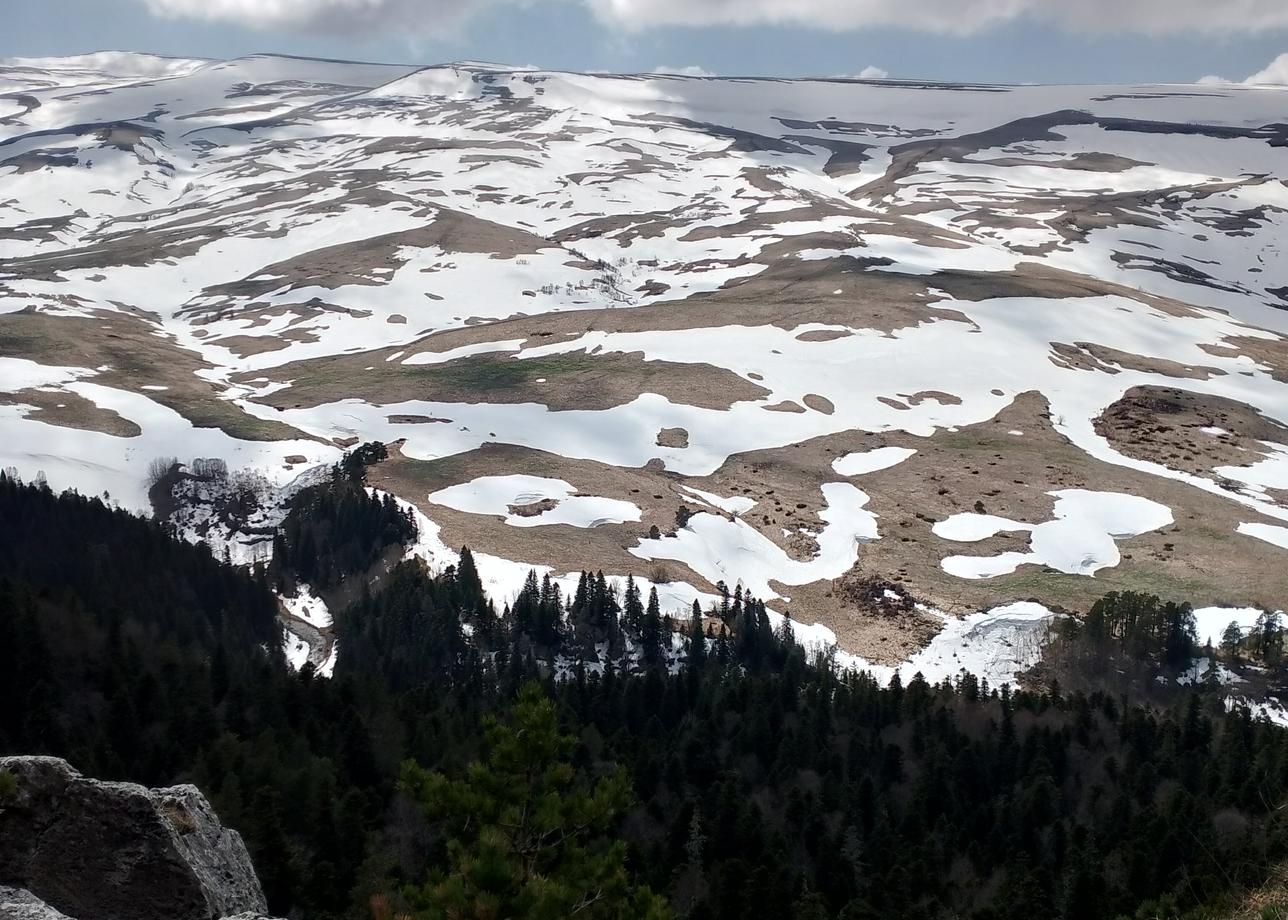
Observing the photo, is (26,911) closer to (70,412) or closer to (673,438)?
(673,438)

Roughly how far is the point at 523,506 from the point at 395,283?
3590 inches

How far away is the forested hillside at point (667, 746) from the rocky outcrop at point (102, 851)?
14962 mm

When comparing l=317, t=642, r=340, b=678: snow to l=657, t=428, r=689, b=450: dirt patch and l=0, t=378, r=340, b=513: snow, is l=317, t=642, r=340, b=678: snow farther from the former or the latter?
l=657, t=428, r=689, b=450: dirt patch

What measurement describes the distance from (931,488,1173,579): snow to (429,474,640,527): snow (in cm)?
2434

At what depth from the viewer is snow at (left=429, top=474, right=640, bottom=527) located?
3172 inches

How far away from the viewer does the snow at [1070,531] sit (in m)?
76.4

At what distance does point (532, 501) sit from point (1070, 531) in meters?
40.3

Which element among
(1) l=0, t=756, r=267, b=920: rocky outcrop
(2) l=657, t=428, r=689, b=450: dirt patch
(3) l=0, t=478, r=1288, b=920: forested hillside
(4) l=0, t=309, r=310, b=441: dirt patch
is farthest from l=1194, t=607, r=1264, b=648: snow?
(4) l=0, t=309, r=310, b=441: dirt patch

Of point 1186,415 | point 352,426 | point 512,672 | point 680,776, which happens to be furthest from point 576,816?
point 1186,415

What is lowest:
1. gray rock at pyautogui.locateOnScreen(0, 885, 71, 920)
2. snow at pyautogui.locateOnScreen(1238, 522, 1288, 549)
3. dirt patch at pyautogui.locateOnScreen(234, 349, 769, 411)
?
snow at pyautogui.locateOnScreen(1238, 522, 1288, 549)

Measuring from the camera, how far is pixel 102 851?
484 inches

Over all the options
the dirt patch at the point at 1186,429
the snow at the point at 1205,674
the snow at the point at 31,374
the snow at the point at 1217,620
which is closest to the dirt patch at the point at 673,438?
the dirt patch at the point at 1186,429

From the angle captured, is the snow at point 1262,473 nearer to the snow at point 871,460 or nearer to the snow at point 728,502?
the snow at point 871,460

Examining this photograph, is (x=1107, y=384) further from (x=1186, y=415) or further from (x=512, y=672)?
(x=512, y=672)
